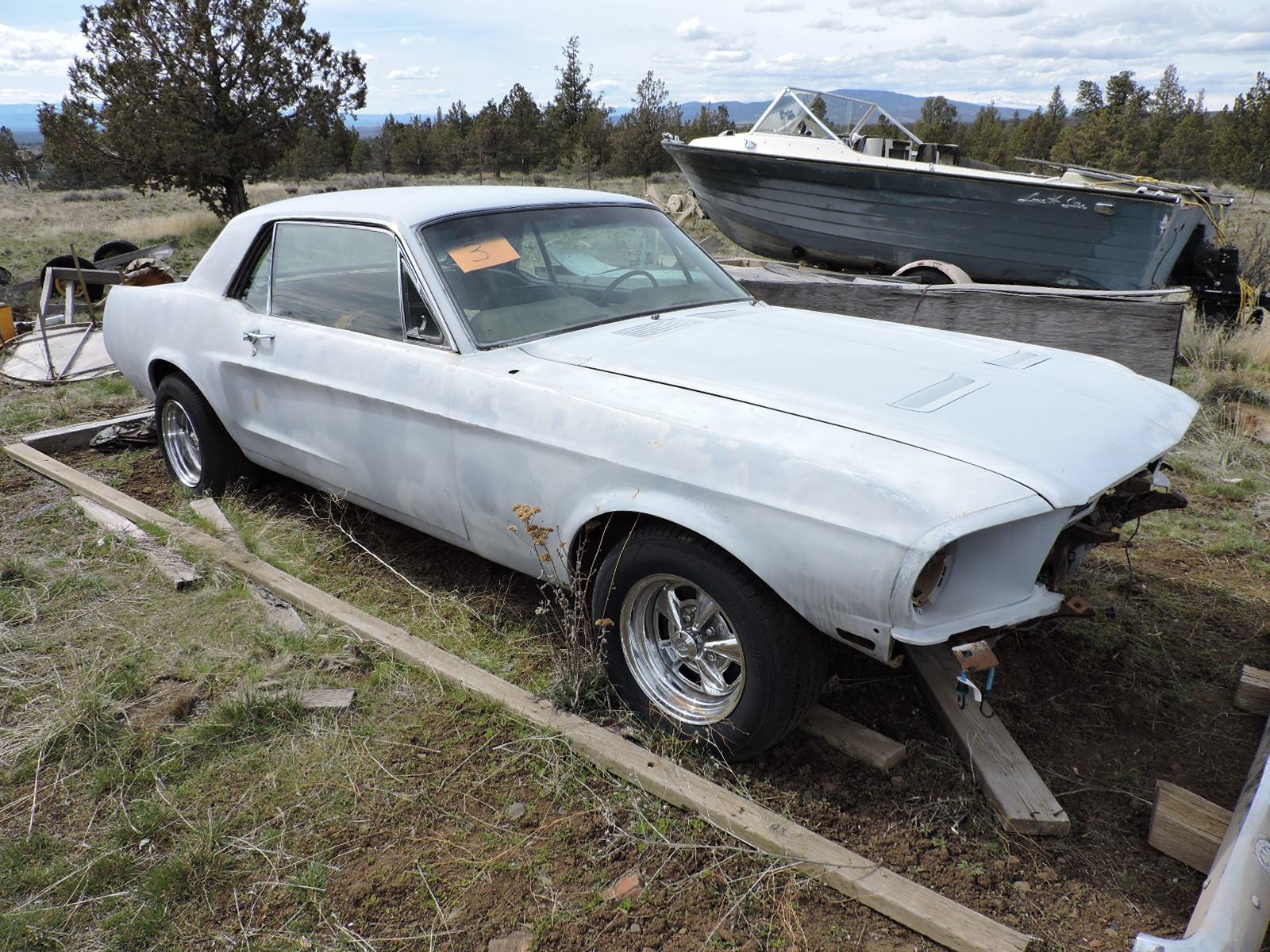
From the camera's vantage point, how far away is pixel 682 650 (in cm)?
265

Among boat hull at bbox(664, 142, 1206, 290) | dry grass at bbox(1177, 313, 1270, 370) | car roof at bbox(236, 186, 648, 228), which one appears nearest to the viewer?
car roof at bbox(236, 186, 648, 228)

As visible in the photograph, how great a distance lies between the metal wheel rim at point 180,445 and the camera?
14.8 feet

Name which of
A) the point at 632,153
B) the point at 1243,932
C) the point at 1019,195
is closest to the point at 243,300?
the point at 1243,932

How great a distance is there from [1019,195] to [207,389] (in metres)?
6.98

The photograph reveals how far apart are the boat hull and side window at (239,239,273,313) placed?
21.2 ft

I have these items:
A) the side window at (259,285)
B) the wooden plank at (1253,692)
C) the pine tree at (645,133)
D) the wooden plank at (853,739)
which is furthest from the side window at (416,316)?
the pine tree at (645,133)

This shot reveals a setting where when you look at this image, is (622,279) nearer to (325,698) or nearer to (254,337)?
(254,337)

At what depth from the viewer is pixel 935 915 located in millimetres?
2021

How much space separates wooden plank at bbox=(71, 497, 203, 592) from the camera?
371 cm

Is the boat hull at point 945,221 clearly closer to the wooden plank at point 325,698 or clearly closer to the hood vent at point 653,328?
the hood vent at point 653,328

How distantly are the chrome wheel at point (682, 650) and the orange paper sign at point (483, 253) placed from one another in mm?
1416

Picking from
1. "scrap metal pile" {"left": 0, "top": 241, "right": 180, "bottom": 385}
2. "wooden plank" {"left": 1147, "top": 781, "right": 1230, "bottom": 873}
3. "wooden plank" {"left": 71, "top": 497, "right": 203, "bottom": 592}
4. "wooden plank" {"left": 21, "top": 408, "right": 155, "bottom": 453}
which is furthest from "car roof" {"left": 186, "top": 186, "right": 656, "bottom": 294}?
"scrap metal pile" {"left": 0, "top": 241, "right": 180, "bottom": 385}

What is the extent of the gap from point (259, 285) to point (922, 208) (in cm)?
666

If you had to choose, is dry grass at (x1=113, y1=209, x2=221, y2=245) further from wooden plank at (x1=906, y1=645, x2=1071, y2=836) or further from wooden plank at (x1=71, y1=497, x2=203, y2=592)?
wooden plank at (x1=906, y1=645, x2=1071, y2=836)
